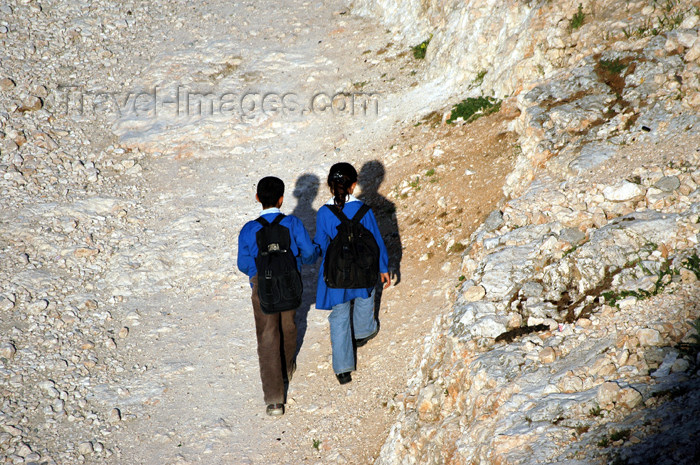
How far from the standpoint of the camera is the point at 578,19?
8.01m

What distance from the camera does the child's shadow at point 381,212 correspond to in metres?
7.08

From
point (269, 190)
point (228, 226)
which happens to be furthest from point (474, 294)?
point (228, 226)

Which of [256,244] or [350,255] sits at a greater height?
[256,244]

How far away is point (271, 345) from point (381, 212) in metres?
3.24

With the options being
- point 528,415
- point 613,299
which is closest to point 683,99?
point 613,299

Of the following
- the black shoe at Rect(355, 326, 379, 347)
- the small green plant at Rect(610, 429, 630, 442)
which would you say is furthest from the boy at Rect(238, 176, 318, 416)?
the small green plant at Rect(610, 429, 630, 442)

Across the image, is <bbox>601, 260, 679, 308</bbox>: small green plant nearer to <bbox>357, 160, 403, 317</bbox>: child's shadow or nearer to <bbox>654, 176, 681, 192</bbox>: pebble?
<bbox>654, 176, 681, 192</bbox>: pebble

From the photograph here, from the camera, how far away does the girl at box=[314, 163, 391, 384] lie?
5.39 metres

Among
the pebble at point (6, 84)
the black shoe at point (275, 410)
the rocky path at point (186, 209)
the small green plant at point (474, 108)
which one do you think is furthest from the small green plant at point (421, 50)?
the black shoe at point (275, 410)

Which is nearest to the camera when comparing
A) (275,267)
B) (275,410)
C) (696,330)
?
(696,330)

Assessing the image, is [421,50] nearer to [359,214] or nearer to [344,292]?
[359,214]

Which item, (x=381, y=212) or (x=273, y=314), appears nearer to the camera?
(x=273, y=314)

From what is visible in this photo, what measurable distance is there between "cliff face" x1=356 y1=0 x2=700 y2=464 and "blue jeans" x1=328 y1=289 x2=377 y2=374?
0.74 m

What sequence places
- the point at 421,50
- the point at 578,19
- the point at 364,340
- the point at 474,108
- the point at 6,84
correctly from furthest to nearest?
the point at 421,50 → the point at 6,84 → the point at 474,108 → the point at 578,19 → the point at 364,340
